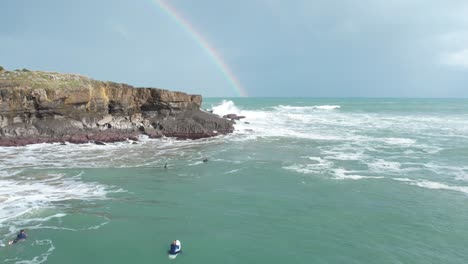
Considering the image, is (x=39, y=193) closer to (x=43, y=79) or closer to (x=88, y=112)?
(x=88, y=112)

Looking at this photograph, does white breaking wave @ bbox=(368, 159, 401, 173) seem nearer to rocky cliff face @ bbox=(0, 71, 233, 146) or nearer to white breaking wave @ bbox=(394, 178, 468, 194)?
white breaking wave @ bbox=(394, 178, 468, 194)

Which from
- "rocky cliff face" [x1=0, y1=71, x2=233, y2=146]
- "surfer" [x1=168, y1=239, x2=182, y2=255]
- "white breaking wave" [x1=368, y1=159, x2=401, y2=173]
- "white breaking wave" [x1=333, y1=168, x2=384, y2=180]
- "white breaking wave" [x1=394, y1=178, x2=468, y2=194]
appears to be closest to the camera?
"surfer" [x1=168, y1=239, x2=182, y2=255]

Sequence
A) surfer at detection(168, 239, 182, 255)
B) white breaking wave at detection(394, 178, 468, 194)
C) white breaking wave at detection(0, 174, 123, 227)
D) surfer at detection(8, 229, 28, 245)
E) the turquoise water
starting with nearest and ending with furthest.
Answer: surfer at detection(168, 239, 182, 255) < the turquoise water < surfer at detection(8, 229, 28, 245) < white breaking wave at detection(0, 174, 123, 227) < white breaking wave at detection(394, 178, 468, 194)

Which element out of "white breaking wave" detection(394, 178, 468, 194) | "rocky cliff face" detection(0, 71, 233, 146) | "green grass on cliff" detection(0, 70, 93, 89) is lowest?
"white breaking wave" detection(394, 178, 468, 194)

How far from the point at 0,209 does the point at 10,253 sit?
5283 millimetres

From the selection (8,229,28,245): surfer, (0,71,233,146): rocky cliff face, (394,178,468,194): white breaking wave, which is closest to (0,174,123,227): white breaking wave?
(8,229,28,245): surfer

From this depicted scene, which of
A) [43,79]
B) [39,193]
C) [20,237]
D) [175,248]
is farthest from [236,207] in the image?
[43,79]

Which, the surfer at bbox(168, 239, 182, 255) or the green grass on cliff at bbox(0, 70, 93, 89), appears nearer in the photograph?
the surfer at bbox(168, 239, 182, 255)

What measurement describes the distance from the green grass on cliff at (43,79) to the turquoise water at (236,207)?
1093cm

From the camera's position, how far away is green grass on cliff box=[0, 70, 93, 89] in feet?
132

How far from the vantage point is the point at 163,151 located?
35250 millimetres

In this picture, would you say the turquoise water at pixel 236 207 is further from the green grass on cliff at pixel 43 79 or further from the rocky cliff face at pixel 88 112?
the green grass on cliff at pixel 43 79

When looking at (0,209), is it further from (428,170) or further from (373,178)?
(428,170)

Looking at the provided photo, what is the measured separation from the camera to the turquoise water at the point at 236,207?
13.7 m
